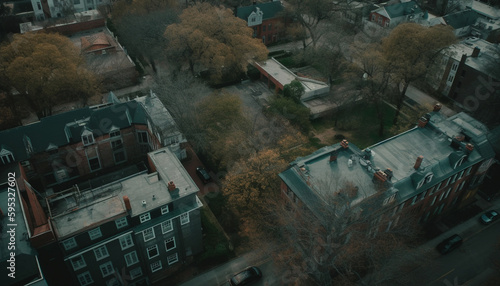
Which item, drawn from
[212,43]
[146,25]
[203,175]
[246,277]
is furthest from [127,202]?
[146,25]

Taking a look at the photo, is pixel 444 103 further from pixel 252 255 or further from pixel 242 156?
pixel 252 255

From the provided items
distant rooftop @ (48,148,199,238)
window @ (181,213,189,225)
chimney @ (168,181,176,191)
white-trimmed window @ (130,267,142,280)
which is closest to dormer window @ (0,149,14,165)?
distant rooftop @ (48,148,199,238)

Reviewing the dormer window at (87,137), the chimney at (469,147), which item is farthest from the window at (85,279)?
the chimney at (469,147)

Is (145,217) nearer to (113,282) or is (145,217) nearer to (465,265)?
(113,282)

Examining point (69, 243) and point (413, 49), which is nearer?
point (69, 243)

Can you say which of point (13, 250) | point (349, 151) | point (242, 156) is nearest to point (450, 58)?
point (349, 151)

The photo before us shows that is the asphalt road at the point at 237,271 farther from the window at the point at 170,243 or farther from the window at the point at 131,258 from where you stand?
the window at the point at 131,258
